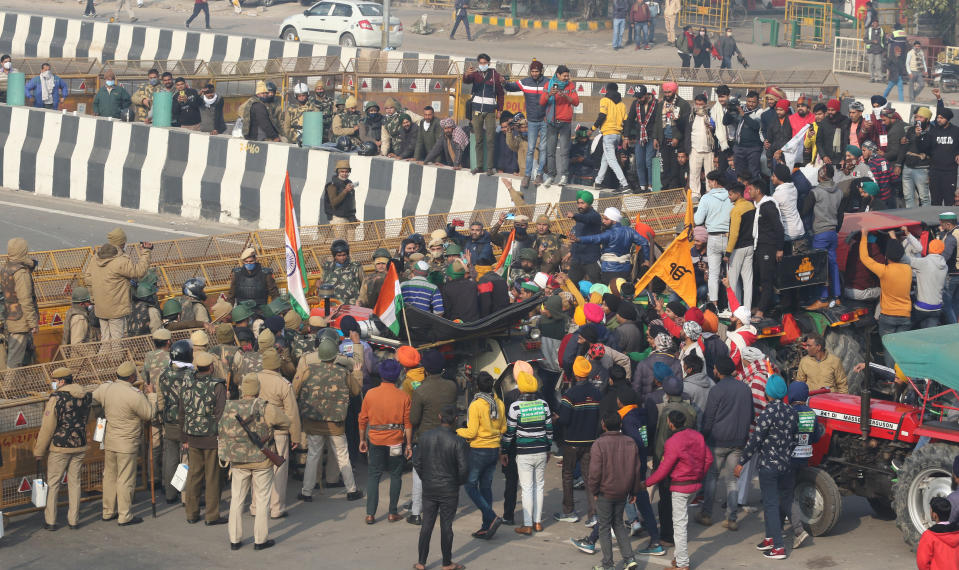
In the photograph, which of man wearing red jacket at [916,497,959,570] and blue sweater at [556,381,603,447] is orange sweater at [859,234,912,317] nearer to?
blue sweater at [556,381,603,447]

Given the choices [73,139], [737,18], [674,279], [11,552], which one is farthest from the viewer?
[737,18]

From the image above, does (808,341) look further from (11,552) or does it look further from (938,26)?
(938,26)

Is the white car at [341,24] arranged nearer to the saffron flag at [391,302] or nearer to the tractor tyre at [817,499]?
the saffron flag at [391,302]

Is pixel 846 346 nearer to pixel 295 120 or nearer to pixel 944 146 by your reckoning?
pixel 944 146

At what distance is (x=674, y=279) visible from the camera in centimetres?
1467

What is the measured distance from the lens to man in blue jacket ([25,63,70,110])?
24.9 metres

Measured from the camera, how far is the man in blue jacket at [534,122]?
18.6m

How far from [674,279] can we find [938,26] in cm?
2574

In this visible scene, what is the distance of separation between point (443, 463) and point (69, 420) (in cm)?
329

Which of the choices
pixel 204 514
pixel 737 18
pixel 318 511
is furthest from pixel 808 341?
pixel 737 18

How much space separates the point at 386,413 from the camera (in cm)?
1137

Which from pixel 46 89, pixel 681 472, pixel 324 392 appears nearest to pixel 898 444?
pixel 681 472

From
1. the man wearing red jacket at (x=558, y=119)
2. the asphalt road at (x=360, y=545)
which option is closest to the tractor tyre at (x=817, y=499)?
the asphalt road at (x=360, y=545)

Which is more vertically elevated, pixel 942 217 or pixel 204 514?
pixel 942 217
